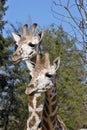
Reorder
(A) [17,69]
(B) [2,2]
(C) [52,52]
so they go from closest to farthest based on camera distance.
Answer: (C) [52,52], (A) [17,69], (B) [2,2]

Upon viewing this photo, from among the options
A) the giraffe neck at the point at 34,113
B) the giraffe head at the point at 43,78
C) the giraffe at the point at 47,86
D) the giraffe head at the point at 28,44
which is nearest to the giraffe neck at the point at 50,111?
the giraffe at the point at 47,86

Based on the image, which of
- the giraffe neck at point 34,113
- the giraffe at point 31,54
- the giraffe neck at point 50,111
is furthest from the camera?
the giraffe at point 31,54

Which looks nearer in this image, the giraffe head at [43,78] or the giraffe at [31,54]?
the giraffe head at [43,78]

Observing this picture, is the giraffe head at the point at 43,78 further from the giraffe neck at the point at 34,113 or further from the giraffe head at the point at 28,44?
the giraffe head at the point at 28,44

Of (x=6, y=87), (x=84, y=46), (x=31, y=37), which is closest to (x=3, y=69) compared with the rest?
(x=6, y=87)

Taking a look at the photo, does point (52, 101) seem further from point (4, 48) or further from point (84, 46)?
point (4, 48)

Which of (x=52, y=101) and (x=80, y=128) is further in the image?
(x=80, y=128)

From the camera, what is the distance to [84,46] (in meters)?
4.27

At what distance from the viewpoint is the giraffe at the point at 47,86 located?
23.2ft

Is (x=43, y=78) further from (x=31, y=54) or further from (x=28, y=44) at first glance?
(x=28, y=44)

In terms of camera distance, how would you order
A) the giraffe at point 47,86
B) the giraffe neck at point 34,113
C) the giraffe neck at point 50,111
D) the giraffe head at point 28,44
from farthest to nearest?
the giraffe head at point 28,44 < the giraffe neck at point 34,113 < the giraffe neck at point 50,111 < the giraffe at point 47,86

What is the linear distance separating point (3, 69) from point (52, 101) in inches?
840

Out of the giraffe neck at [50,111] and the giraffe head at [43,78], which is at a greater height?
the giraffe head at [43,78]

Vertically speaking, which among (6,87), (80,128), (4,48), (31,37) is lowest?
(80,128)
